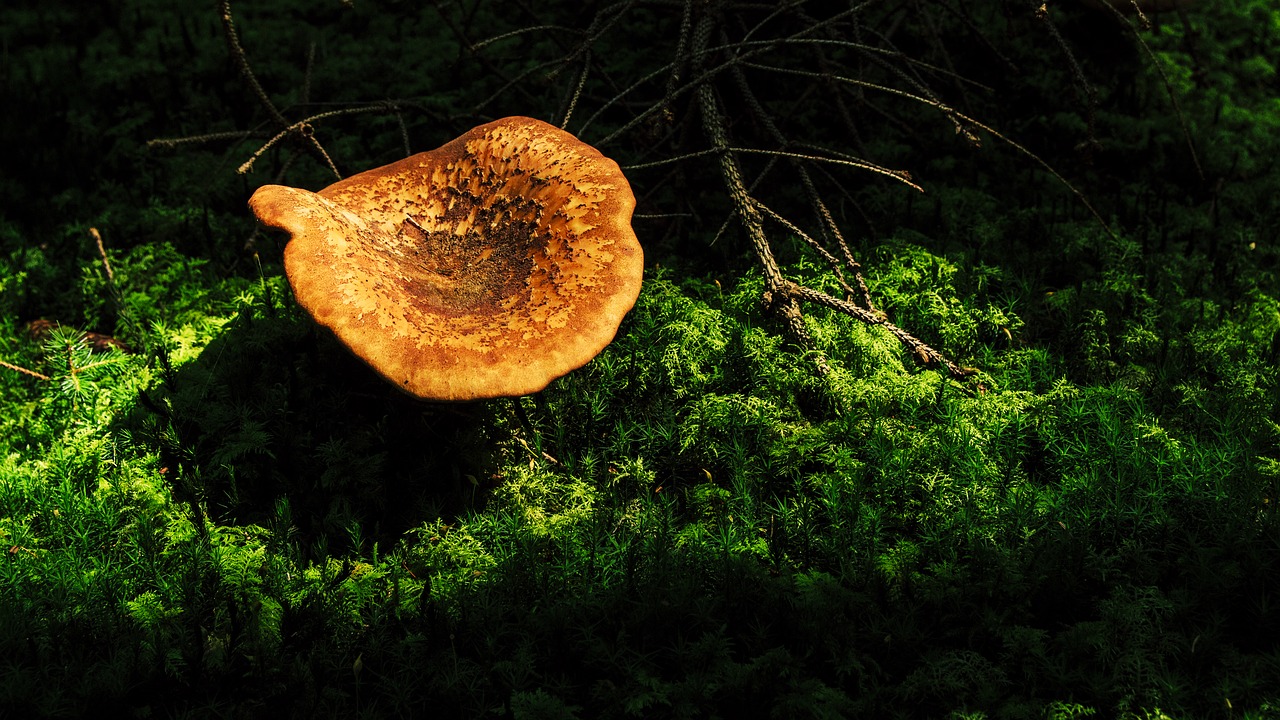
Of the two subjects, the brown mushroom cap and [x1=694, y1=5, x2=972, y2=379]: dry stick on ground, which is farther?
[x1=694, y1=5, x2=972, y2=379]: dry stick on ground

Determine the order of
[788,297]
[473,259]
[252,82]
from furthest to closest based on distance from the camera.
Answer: [252,82], [788,297], [473,259]

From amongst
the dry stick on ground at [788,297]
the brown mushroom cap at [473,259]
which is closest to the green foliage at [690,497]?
the dry stick on ground at [788,297]

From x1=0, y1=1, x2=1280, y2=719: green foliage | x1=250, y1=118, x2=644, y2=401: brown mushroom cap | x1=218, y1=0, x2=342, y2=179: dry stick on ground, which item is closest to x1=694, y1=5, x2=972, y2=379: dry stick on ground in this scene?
x1=0, y1=1, x2=1280, y2=719: green foliage

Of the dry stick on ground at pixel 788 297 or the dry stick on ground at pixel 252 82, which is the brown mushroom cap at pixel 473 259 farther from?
the dry stick on ground at pixel 788 297

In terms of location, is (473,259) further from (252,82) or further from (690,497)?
(252,82)

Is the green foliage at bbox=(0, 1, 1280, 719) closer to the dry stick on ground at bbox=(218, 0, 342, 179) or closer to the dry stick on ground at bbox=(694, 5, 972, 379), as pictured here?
the dry stick on ground at bbox=(694, 5, 972, 379)

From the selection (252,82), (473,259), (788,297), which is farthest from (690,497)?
(252,82)

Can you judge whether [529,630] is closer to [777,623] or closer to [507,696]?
[507,696]

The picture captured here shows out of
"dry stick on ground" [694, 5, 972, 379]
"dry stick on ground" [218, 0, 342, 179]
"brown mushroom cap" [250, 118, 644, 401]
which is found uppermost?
"dry stick on ground" [218, 0, 342, 179]
